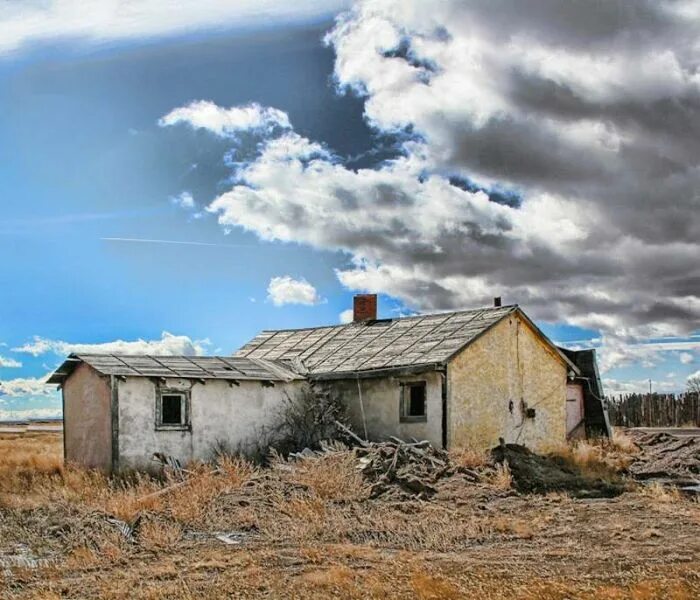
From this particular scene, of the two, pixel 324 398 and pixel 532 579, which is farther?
pixel 324 398

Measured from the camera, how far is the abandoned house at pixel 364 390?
21.0m

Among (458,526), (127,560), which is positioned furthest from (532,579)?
(127,560)

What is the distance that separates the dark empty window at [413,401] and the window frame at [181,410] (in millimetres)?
5408

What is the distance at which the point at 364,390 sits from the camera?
2342cm

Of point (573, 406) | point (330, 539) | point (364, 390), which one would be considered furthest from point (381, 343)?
point (330, 539)

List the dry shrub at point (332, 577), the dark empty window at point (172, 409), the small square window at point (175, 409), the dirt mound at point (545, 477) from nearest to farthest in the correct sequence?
the dry shrub at point (332, 577) < the dirt mound at point (545, 477) < the small square window at point (175, 409) < the dark empty window at point (172, 409)

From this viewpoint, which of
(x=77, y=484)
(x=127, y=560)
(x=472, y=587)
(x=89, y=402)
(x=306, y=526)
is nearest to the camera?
(x=472, y=587)

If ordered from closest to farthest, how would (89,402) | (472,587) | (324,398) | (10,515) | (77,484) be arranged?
(472,587)
(10,515)
(77,484)
(89,402)
(324,398)

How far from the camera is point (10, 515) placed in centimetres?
1502

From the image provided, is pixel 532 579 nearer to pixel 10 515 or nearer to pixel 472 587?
pixel 472 587

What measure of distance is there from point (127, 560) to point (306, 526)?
295cm

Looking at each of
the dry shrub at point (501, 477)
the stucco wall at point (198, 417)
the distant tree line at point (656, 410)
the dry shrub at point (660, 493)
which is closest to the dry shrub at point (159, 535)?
the dry shrub at point (501, 477)

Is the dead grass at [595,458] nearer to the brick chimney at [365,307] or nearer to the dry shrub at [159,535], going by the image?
the brick chimney at [365,307]

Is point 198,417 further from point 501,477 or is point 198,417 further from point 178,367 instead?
point 501,477
